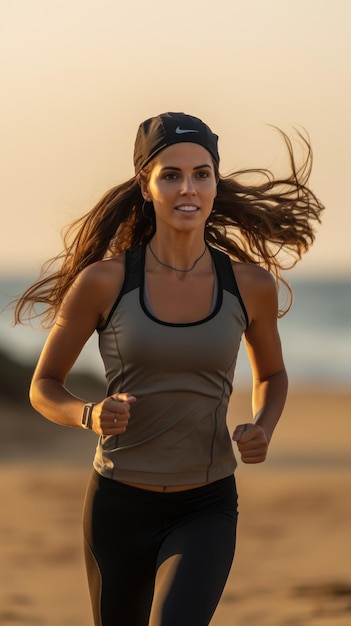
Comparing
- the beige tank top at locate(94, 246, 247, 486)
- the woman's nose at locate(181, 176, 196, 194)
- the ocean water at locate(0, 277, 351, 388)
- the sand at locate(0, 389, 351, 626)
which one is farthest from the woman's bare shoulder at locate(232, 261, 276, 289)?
the ocean water at locate(0, 277, 351, 388)

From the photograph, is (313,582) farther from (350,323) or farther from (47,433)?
(350,323)

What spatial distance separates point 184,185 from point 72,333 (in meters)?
0.55

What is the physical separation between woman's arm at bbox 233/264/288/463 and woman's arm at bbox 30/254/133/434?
40 cm

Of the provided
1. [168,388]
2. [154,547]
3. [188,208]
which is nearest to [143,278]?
[188,208]

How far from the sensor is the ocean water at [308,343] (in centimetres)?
2764

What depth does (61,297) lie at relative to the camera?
4570 millimetres

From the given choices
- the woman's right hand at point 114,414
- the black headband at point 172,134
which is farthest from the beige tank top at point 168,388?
the black headband at point 172,134

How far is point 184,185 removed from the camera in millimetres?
4121

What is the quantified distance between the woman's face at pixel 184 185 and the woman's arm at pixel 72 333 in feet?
0.73

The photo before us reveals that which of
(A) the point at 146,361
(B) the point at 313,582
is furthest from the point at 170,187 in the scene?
(B) the point at 313,582

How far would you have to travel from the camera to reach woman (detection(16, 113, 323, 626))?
4008 mm

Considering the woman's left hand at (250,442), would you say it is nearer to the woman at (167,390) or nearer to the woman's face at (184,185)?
the woman at (167,390)

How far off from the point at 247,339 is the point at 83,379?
11.7 m

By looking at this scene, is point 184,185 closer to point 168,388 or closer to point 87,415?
point 168,388
